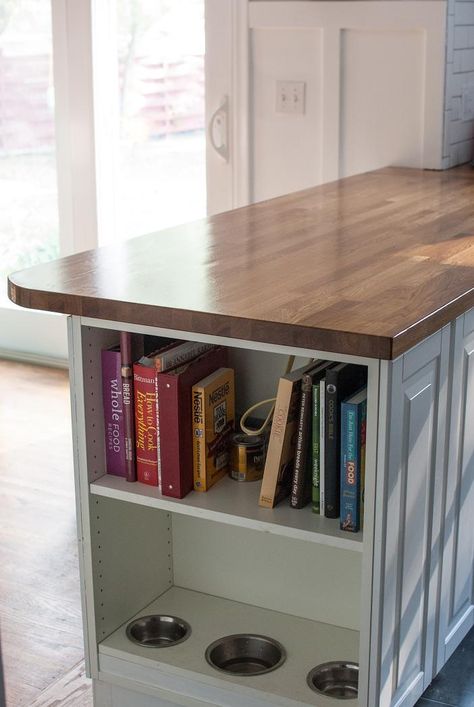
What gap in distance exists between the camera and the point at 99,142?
13.7 ft

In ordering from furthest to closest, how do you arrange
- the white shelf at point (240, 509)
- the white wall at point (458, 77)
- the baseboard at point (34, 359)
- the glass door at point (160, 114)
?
the baseboard at point (34, 359)
the glass door at point (160, 114)
the white wall at point (458, 77)
the white shelf at point (240, 509)

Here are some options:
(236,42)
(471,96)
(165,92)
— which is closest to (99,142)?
(165,92)

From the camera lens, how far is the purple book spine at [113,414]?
6.48 ft

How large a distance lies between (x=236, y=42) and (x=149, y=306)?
2122 millimetres

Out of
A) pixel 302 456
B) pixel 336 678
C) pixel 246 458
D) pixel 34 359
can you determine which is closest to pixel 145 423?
pixel 246 458

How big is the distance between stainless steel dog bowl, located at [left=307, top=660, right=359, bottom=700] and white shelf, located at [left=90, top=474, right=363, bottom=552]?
1.03 feet

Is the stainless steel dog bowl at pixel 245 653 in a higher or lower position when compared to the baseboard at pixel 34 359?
higher

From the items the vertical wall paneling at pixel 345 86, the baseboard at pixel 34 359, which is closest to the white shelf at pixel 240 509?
the vertical wall paneling at pixel 345 86

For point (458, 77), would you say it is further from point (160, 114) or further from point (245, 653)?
point (245, 653)

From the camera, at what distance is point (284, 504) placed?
6.31ft

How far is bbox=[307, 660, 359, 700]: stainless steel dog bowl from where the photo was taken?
202 centimetres

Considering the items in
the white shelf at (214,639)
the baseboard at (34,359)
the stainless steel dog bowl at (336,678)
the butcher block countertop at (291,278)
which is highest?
the butcher block countertop at (291,278)

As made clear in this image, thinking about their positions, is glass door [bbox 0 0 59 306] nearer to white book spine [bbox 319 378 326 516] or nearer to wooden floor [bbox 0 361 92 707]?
wooden floor [bbox 0 361 92 707]

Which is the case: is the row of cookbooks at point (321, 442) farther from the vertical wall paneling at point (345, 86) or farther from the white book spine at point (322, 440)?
the vertical wall paneling at point (345, 86)
